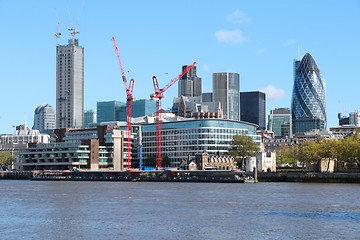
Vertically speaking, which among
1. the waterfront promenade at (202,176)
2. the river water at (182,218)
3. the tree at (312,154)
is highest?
the tree at (312,154)

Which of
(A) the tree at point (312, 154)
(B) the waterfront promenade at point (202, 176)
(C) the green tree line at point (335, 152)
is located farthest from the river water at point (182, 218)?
(A) the tree at point (312, 154)

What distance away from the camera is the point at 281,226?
195ft

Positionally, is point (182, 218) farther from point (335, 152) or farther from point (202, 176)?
point (202, 176)

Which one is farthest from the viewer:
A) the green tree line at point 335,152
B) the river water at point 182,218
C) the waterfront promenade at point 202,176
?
the green tree line at point 335,152

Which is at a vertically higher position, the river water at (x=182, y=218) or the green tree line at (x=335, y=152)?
the green tree line at (x=335, y=152)

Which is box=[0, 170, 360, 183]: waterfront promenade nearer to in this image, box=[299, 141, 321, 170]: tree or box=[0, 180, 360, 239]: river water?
box=[299, 141, 321, 170]: tree

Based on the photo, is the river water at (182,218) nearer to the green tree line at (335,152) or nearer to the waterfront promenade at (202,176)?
the waterfront promenade at (202,176)

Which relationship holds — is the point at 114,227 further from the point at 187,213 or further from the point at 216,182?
the point at 216,182

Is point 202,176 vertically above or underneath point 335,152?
underneath

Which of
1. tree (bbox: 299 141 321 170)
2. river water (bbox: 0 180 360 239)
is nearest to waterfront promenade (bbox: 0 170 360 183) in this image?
tree (bbox: 299 141 321 170)

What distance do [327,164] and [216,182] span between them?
29.9 metres

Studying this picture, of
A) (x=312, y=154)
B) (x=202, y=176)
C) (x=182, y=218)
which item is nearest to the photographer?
(x=182, y=218)

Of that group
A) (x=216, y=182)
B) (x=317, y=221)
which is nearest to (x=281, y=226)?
(x=317, y=221)

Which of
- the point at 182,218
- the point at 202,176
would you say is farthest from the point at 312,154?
the point at 182,218
